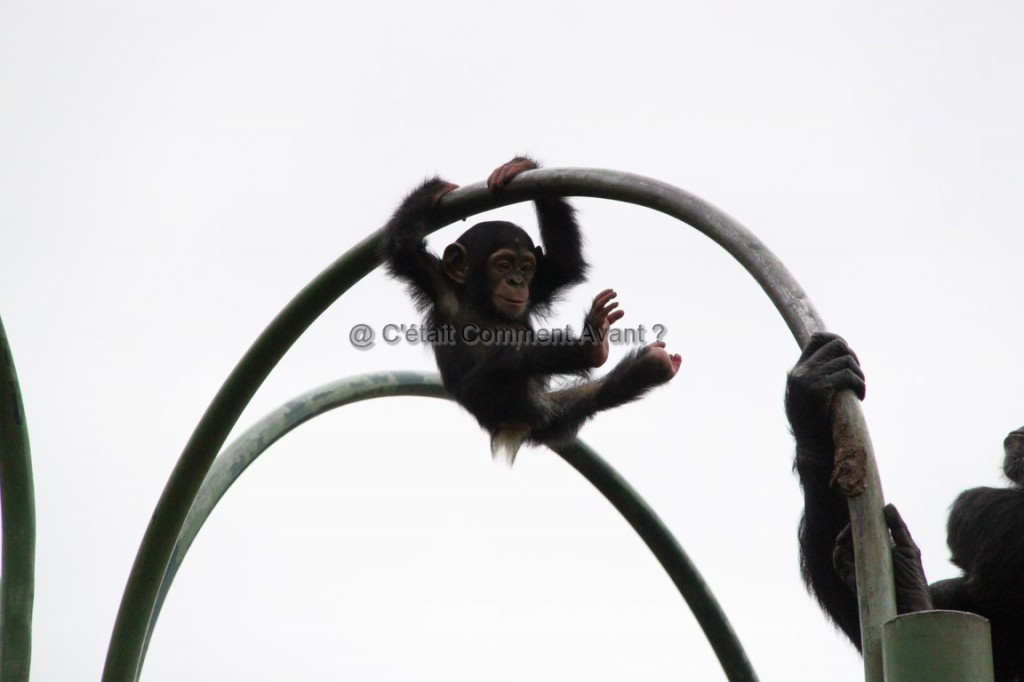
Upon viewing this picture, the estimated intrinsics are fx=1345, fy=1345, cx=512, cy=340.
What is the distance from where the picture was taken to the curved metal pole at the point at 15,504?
663 centimetres

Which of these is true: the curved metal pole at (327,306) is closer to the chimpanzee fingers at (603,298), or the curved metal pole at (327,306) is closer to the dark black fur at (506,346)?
the dark black fur at (506,346)

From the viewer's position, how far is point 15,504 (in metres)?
6.77

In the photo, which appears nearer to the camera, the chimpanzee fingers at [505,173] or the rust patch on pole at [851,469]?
the rust patch on pole at [851,469]

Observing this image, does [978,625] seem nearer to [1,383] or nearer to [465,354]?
[465,354]

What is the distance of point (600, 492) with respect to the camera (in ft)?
25.9

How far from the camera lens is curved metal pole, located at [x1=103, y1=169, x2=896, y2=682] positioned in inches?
179

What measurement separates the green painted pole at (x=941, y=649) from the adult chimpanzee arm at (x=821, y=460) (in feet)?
4.04

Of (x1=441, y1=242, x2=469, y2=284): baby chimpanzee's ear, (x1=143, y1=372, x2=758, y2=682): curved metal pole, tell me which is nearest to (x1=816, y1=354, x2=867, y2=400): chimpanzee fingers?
(x1=143, y1=372, x2=758, y2=682): curved metal pole

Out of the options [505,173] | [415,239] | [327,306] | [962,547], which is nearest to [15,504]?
[327,306]

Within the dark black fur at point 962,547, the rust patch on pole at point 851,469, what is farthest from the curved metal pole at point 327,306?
the dark black fur at point 962,547

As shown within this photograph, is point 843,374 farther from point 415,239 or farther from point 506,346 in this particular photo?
point 415,239

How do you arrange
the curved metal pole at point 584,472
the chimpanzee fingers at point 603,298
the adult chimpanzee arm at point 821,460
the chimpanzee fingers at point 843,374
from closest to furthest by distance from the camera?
the chimpanzee fingers at point 843,374, the adult chimpanzee arm at point 821,460, the chimpanzee fingers at point 603,298, the curved metal pole at point 584,472

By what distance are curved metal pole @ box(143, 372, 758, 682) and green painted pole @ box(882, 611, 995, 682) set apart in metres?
4.10

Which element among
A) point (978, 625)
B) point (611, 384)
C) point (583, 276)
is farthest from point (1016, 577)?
point (978, 625)
